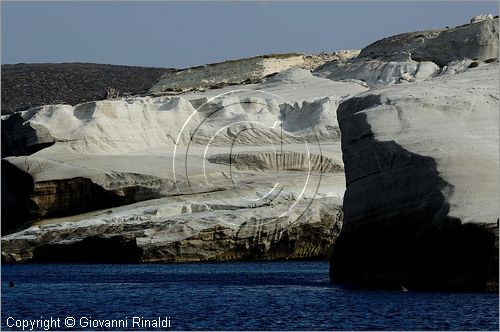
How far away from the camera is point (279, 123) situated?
83.1 m

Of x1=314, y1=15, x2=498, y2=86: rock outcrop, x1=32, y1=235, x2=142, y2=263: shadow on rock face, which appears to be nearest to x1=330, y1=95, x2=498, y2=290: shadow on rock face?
x1=32, y1=235, x2=142, y2=263: shadow on rock face

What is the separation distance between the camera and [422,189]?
3778 centimetres

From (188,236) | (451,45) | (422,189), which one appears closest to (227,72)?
(451,45)

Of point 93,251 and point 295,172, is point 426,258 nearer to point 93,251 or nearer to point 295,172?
point 93,251

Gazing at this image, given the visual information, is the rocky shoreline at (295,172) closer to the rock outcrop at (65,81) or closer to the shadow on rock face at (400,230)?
the shadow on rock face at (400,230)

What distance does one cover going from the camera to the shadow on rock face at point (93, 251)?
195ft

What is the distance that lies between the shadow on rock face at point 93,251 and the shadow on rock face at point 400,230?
17.9m

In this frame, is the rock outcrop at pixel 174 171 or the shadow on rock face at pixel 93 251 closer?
the shadow on rock face at pixel 93 251

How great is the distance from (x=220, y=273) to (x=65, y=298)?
11.2m

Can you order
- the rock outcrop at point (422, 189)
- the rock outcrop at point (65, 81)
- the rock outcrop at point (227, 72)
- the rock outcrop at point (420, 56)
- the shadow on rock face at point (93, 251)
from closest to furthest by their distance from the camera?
the rock outcrop at point (422, 189)
the shadow on rock face at point (93, 251)
the rock outcrop at point (420, 56)
the rock outcrop at point (227, 72)
the rock outcrop at point (65, 81)

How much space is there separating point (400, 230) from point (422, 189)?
1.28 metres

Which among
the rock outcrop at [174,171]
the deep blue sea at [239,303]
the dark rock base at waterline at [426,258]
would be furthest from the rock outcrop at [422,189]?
the rock outcrop at [174,171]

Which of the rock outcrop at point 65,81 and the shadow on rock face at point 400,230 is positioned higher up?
the rock outcrop at point 65,81

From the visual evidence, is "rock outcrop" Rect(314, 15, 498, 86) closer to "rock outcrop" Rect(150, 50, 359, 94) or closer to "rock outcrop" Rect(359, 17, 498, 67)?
"rock outcrop" Rect(359, 17, 498, 67)
